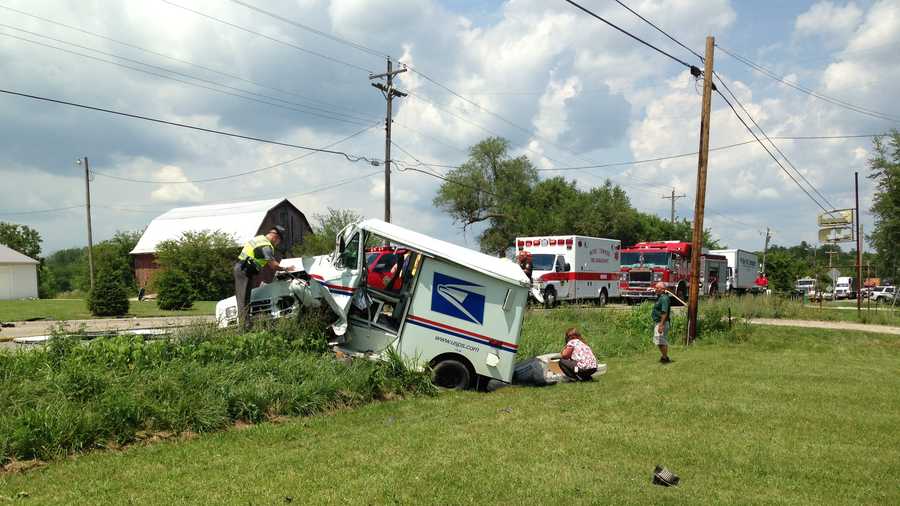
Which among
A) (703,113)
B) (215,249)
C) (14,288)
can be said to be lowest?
(14,288)

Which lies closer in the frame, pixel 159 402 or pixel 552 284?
pixel 159 402

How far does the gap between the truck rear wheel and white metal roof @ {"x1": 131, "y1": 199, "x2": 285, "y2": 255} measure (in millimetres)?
45469

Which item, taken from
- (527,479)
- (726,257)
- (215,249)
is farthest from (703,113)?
(215,249)

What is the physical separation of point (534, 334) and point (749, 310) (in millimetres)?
10754

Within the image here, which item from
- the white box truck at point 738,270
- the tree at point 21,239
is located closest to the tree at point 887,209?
the white box truck at point 738,270

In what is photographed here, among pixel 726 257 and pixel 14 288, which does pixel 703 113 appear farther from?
pixel 14 288

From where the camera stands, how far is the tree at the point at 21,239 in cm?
8006

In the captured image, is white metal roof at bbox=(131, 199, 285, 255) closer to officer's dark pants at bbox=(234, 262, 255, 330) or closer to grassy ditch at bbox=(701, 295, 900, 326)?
grassy ditch at bbox=(701, 295, 900, 326)

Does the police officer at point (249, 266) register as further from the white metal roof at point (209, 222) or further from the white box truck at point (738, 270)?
the white metal roof at point (209, 222)

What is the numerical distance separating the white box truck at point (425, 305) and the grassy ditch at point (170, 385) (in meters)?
0.42

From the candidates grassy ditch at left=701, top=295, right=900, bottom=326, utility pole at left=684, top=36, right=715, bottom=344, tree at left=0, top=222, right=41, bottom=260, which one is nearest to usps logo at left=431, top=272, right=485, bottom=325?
utility pole at left=684, top=36, right=715, bottom=344

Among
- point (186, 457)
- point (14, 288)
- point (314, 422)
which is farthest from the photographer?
point (14, 288)

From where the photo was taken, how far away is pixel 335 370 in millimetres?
8977

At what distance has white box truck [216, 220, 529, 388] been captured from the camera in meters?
9.71
